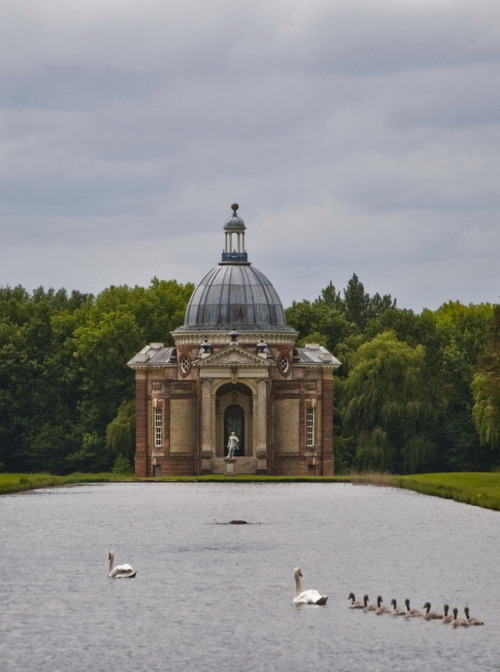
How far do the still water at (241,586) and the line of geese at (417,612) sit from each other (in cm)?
27

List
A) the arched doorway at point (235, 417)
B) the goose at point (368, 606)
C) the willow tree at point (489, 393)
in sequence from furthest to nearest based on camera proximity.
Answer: the arched doorway at point (235, 417) → the willow tree at point (489, 393) → the goose at point (368, 606)

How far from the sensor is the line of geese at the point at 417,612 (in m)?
39.4

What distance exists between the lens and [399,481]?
323 ft

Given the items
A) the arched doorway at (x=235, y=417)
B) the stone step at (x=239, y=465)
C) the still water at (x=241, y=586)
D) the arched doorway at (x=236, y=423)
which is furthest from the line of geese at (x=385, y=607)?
the arched doorway at (x=236, y=423)

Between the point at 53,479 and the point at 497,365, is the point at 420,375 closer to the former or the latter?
the point at 497,365

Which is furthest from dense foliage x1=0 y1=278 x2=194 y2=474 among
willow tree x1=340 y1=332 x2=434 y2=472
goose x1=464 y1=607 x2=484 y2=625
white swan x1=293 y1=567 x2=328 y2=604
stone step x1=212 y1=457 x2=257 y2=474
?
goose x1=464 y1=607 x2=484 y2=625

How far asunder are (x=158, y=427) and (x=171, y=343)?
15.8 meters

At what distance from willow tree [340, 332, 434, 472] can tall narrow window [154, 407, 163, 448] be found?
43.3 ft

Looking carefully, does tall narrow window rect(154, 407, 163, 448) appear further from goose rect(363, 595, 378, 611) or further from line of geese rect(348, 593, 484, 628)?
goose rect(363, 595, 378, 611)

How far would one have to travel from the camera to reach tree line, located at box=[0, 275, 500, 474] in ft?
413

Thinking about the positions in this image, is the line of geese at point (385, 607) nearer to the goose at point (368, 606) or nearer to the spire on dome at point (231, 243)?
the goose at point (368, 606)

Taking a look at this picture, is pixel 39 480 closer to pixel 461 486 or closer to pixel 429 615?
pixel 461 486

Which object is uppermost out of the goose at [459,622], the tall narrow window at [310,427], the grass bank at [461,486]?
the tall narrow window at [310,427]

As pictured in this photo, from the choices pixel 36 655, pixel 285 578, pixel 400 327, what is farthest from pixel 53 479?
pixel 36 655
